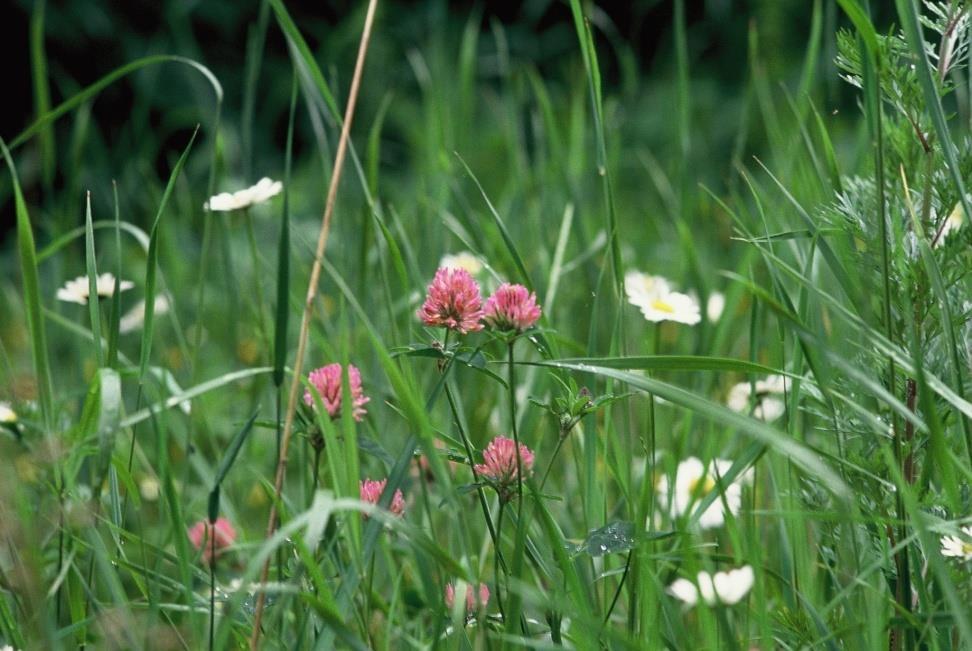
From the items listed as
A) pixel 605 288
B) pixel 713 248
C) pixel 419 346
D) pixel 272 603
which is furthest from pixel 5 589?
pixel 713 248

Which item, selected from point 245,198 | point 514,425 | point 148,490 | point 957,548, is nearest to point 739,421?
point 514,425

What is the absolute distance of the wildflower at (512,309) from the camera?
0.65 m

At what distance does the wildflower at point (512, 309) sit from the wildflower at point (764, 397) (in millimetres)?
277

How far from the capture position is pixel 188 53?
2221 mm

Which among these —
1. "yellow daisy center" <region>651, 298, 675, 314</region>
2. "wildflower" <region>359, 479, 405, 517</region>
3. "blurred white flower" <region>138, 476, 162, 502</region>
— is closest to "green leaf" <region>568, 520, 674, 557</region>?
"wildflower" <region>359, 479, 405, 517</region>

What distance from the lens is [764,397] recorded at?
3.27 feet

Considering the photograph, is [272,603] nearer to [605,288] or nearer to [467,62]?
[605,288]

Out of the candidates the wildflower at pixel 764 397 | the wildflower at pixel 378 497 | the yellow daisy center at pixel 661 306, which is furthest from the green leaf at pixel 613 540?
the yellow daisy center at pixel 661 306

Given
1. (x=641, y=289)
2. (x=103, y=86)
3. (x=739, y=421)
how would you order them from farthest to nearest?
(x=641, y=289)
(x=103, y=86)
(x=739, y=421)

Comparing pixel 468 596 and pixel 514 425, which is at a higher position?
pixel 514 425

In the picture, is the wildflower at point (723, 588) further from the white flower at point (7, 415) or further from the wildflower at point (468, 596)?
the white flower at point (7, 415)

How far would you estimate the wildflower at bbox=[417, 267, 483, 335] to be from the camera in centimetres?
68

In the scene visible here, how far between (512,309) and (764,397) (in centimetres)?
42

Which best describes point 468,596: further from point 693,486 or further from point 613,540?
point 693,486
